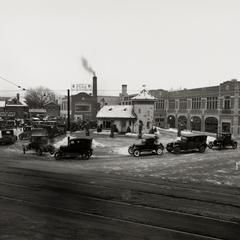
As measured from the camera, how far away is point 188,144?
28.6 m

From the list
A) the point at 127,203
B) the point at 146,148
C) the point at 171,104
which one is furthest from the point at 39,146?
the point at 171,104

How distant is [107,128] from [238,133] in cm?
2126

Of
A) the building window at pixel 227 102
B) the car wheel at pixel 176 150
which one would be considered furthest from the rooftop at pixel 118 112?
the car wheel at pixel 176 150

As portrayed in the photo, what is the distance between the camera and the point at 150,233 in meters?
9.62

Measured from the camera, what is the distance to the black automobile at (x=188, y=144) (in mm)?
28422

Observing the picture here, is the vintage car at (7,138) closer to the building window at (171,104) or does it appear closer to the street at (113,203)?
the street at (113,203)

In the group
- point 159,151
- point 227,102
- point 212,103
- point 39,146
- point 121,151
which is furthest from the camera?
point 212,103

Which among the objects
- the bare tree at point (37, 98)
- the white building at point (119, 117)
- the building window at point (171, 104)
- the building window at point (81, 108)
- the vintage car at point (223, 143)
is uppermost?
the bare tree at point (37, 98)

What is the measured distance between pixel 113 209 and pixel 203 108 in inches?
1984

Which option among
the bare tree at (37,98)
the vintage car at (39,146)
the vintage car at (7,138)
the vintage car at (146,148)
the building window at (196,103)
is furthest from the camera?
the bare tree at (37,98)

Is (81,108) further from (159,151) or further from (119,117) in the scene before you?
(159,151)

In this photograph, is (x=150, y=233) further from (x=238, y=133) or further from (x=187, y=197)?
(x=238, y=133)

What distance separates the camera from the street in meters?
9.77

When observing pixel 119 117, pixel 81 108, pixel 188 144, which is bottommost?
pixel 188 144
